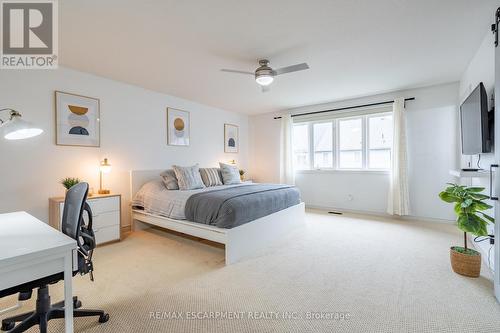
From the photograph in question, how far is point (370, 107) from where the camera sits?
184 inches

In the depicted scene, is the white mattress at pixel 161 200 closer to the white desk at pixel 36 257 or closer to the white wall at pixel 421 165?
the white desk at pixel 36 257

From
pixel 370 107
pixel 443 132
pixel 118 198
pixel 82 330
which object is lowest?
pixel 82 330

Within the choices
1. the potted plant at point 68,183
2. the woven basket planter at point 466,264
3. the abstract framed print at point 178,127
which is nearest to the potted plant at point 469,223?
the woven basket planter at point 466,264

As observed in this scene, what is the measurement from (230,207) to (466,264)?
233 cm

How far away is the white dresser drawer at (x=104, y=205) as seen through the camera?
9.99 feet

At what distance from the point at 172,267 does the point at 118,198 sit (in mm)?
1430

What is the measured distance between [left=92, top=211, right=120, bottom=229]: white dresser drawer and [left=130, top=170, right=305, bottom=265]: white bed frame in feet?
1.31

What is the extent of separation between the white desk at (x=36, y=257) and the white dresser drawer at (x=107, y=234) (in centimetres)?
186

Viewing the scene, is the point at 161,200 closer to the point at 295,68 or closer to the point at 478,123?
the point at 295,68

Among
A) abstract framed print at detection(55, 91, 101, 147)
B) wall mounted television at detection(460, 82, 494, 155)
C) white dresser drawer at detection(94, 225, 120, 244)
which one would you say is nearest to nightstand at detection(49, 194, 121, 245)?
white dresser drawer at detection(94, 225, 120, 244)

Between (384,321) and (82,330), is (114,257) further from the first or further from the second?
(384,321)

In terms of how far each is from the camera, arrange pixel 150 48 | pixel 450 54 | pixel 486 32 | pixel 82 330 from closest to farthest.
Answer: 1. pixel 82 330
2. pixel 486 32
3. pixel 150 48
4. pixel 450 54

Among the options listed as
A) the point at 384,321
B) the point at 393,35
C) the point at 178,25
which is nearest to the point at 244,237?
the point at 384,321

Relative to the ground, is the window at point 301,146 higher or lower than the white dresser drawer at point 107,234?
higher
